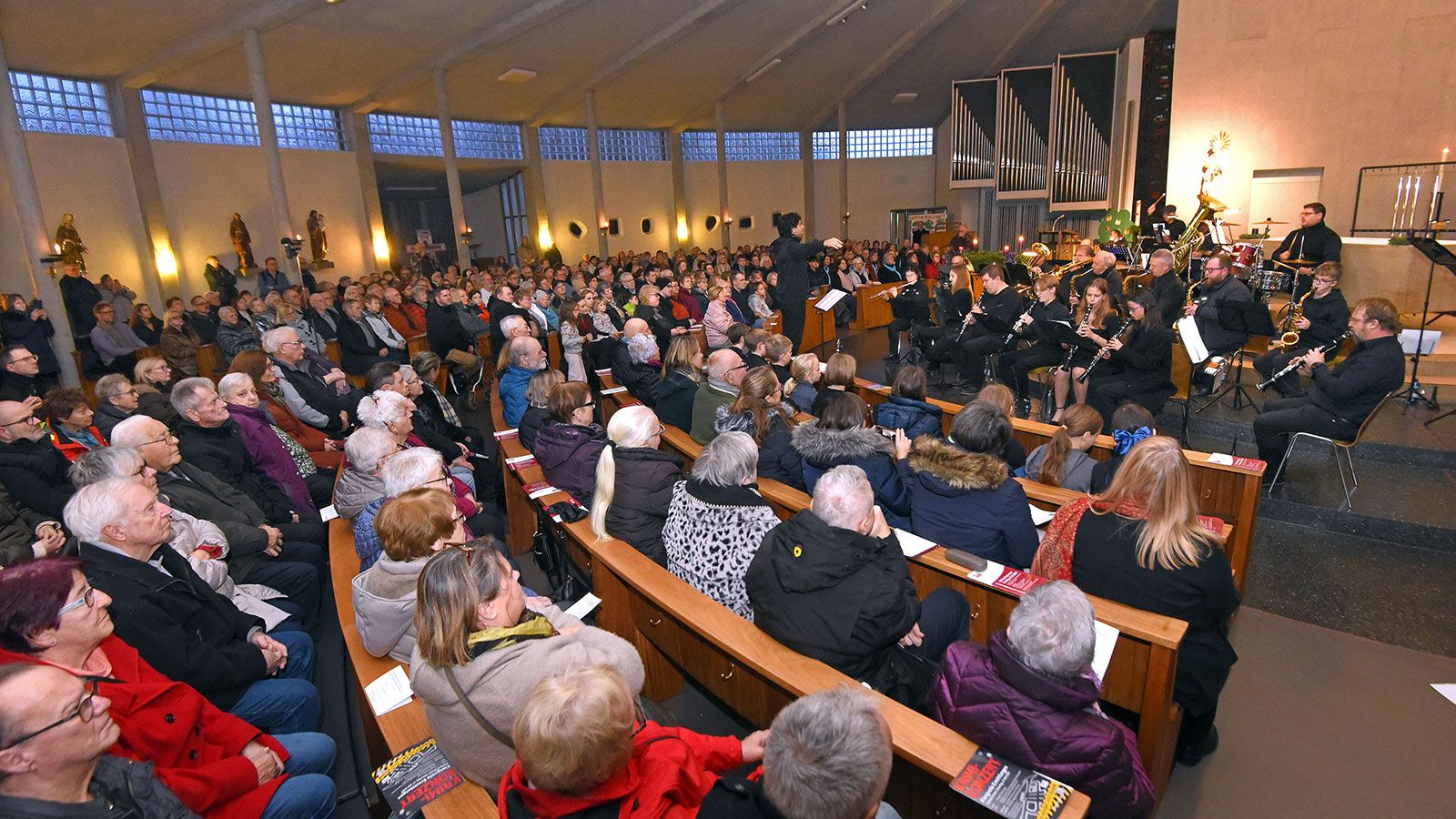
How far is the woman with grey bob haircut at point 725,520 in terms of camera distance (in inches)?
97.0

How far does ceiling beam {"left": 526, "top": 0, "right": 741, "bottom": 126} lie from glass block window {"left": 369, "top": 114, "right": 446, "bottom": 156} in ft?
6.84

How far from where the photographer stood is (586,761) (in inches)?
50.9

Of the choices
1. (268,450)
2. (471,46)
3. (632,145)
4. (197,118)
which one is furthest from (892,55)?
(268,450)

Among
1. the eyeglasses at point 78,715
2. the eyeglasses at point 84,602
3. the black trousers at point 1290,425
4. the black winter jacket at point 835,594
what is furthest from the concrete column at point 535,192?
the eyeglasses at point 78,715

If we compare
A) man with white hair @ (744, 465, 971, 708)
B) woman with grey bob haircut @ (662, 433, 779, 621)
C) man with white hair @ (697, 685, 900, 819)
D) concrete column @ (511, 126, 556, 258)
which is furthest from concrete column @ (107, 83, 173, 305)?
man with white hair @ (697, 685, 900, 819)

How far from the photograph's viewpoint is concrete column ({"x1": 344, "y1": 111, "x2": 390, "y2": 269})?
14.0 metres

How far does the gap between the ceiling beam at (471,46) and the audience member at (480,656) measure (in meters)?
11.2

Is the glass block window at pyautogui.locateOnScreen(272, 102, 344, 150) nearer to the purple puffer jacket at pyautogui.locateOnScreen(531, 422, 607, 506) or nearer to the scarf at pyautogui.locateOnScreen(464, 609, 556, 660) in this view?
the purple puffer jacket at pyautogui.locateOnScreen(531, 422, 607, 506)

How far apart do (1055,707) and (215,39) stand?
11.9m

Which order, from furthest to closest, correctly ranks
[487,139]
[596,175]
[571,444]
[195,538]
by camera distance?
[596,175]
[487,139]
[571,444]
[195,538]

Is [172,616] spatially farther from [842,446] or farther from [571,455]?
[842,446]

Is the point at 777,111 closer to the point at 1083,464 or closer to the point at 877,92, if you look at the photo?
the point at 877,92

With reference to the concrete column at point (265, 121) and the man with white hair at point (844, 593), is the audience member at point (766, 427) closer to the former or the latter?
the man with white hair at point (844, 593)

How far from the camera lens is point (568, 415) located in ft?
12.0
